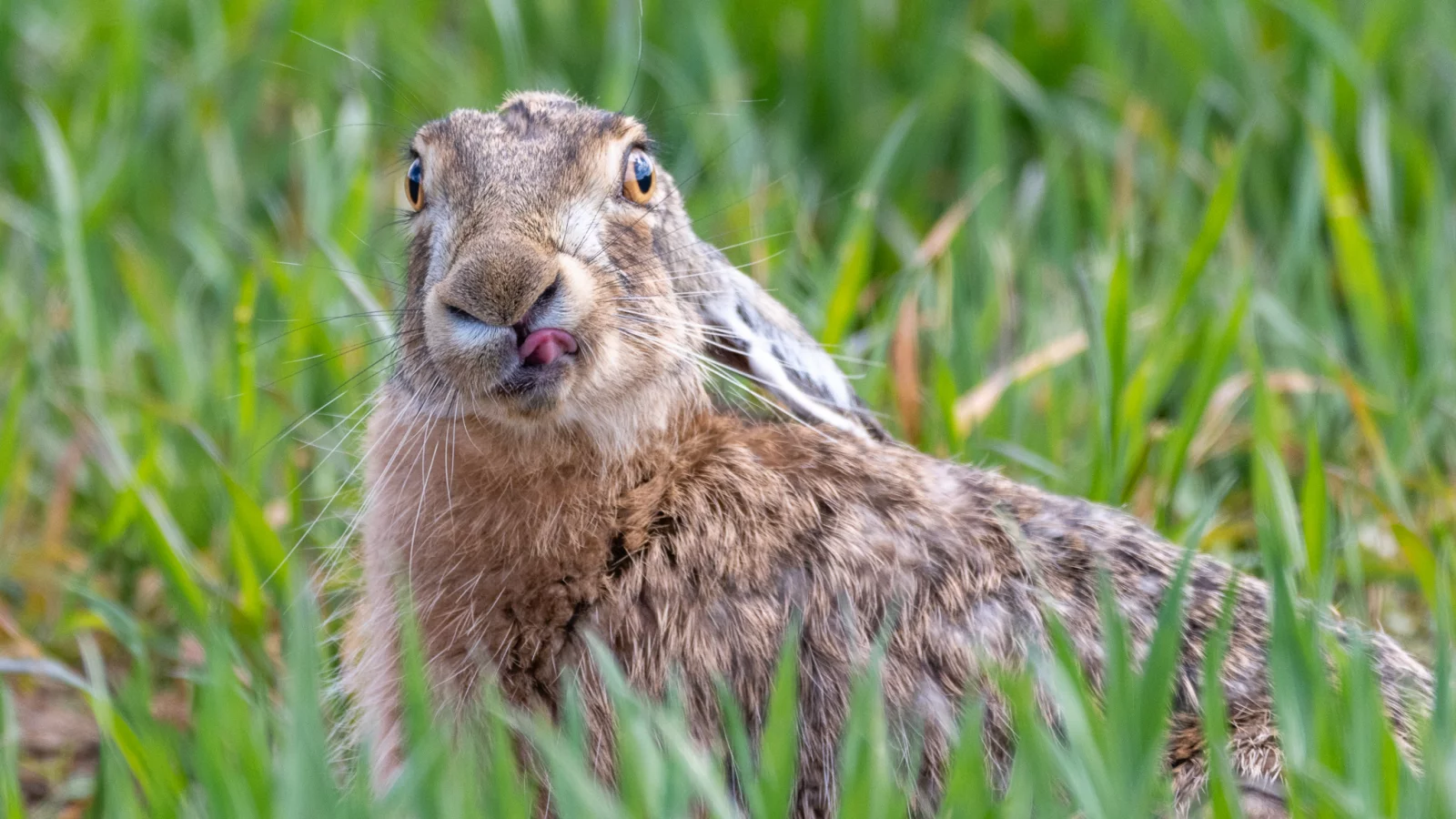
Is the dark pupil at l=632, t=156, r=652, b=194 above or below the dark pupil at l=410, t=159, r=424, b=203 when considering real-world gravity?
below

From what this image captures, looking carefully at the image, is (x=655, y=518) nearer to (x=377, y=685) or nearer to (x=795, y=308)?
(x=377, y=685)

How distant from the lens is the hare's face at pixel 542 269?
8.84 ft

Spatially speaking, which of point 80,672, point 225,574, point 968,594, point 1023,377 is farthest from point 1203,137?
point 80,672

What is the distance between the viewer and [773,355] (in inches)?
125

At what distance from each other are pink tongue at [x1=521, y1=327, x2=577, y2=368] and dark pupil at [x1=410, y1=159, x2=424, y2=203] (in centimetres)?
62

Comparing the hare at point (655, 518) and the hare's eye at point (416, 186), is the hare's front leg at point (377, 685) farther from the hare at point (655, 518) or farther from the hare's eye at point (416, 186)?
the hare's eye at point (416, 186)

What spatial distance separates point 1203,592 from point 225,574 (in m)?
2.00

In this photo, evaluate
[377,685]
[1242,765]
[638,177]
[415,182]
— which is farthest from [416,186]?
[1242,765]

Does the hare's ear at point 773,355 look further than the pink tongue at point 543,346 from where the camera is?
Yes

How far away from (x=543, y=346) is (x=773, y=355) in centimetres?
60

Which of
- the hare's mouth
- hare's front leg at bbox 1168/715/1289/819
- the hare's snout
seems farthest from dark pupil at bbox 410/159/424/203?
hare's front leg at bbox 1168/715/1289/819

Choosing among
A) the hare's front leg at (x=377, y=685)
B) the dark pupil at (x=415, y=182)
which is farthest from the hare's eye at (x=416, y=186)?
the hare's front leg at (x=377, y=685)

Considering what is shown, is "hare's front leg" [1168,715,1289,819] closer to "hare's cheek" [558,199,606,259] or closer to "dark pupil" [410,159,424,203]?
"hare's cheek" [558,199,606,259]

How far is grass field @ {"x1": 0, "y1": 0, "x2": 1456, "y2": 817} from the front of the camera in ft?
8.02
